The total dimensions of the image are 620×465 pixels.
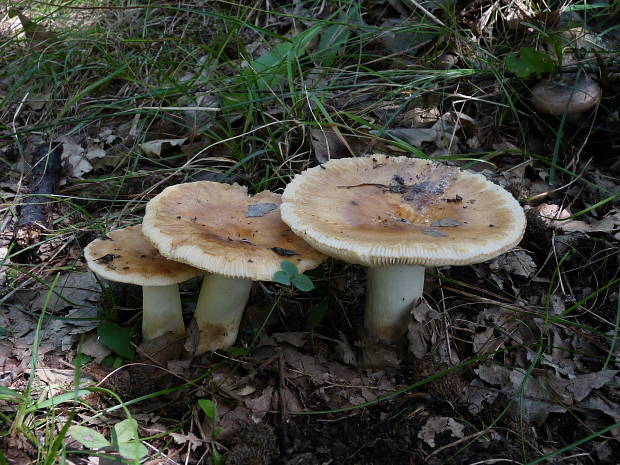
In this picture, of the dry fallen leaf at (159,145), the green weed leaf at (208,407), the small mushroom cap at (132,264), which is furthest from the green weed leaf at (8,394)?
the dry fallen leaf at (159,145)

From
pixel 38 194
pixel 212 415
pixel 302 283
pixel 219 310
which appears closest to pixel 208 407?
pixel 212 415

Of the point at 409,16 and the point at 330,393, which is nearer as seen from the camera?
the point at 330,393

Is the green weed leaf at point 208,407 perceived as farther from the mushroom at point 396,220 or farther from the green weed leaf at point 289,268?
the mushroom at point 396,220

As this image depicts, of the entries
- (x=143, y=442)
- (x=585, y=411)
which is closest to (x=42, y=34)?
(x=143, y=442)

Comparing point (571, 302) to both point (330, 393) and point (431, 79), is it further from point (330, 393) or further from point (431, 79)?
point (431, 79)

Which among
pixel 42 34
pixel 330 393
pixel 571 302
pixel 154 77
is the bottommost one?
pixel 571 302

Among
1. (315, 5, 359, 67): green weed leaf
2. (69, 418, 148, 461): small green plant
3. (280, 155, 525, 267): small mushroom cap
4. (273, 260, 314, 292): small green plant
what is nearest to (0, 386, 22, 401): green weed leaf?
(69, 418, 148, 461): small green plant

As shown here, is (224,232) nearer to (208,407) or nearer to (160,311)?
(160,311)

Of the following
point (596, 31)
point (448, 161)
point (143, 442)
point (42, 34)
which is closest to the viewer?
point (143, 442)
